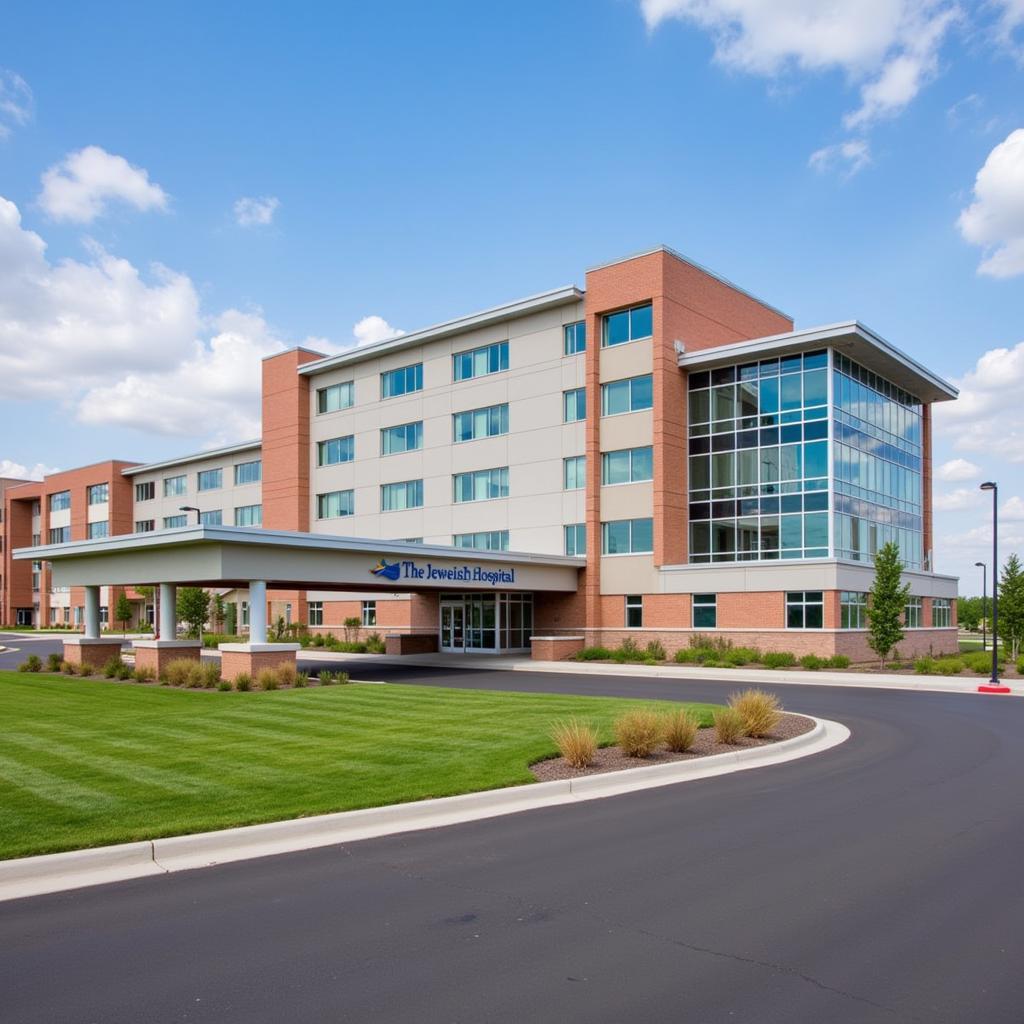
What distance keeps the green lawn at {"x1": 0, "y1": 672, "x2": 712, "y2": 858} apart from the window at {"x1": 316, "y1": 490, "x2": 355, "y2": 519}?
3159cm

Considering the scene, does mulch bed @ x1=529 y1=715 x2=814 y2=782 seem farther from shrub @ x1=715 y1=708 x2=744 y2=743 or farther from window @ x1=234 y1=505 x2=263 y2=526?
window @ x1=234 y1=505 x2=263 y2=526

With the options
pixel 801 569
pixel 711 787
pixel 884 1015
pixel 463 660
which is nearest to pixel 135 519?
pixel 463 660

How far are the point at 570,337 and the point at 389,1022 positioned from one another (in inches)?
1489

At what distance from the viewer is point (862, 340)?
114ft

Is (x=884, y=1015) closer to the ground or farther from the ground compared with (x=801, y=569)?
closer to the ground

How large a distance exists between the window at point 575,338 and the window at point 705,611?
12027 mm

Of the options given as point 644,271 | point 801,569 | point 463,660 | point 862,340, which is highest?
point 644,271

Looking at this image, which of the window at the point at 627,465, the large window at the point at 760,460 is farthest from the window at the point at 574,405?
the large window at the point at 760,460

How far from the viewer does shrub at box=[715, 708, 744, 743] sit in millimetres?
14000

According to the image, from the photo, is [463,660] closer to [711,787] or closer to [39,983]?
[711,787]

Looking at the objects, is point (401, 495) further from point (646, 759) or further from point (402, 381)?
point (646, 759)

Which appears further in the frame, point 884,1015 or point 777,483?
point 777,483

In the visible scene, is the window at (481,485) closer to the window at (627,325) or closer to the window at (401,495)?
the window at (401,495)

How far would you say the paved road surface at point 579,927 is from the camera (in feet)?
16.5
